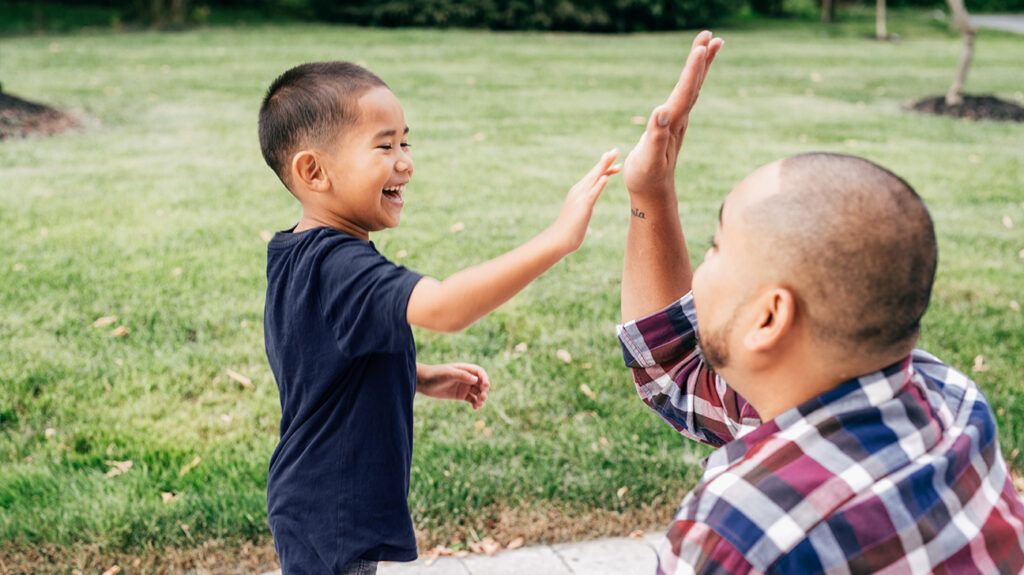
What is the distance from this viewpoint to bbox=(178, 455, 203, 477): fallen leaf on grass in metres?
3.66

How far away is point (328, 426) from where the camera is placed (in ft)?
7.14

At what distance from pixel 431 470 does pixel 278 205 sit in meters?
3.87

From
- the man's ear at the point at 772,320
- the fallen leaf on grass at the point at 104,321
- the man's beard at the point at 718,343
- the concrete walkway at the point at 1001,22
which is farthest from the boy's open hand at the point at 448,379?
the concrete walkway at the point at 1001,22

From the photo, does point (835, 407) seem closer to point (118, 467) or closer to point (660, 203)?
point (660, 203)

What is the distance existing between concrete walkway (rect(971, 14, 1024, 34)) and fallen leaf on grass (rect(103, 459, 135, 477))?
26.6m

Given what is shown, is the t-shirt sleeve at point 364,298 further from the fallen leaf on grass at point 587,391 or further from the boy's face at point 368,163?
the fallen leaf on grass at point 587,391

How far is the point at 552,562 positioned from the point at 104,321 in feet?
8.98

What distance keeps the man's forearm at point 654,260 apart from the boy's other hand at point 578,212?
0.25m

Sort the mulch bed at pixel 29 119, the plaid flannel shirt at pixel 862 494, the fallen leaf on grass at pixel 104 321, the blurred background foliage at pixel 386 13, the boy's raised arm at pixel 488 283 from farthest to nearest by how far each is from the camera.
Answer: the blurred background foliage at pixel 386 13
the mulch bed at pixel 29 119
the fallen leaf on grass at pixel 104 321
the boy's raised arm at pixel 488 283
the plaid flannel shirt at pixel 862 494

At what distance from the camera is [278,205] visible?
23.5 feet

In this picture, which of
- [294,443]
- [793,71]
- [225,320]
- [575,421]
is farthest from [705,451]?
[793,71]

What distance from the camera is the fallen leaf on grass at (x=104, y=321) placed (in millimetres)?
4941

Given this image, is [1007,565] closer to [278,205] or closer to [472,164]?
[278,205]

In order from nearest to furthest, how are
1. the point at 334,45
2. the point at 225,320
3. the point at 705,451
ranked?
the point at 705,451, the point at 225,320, the point at 334,45
